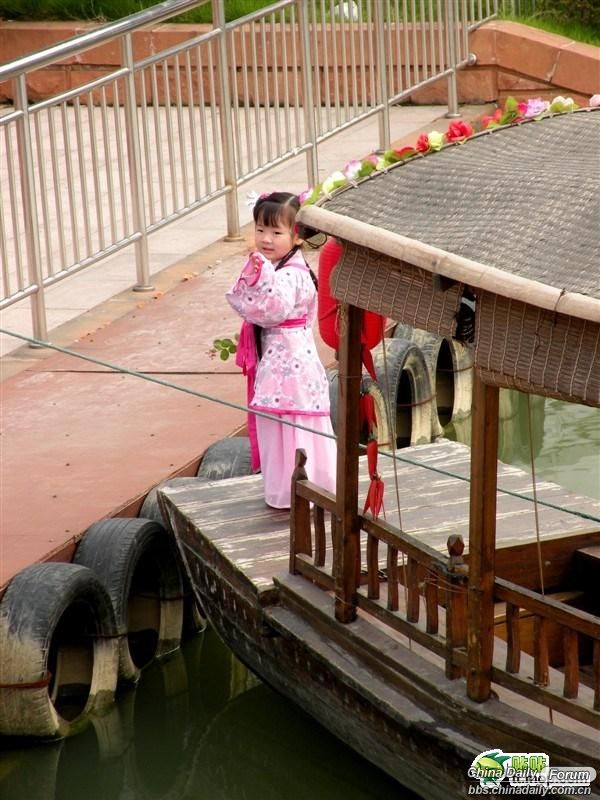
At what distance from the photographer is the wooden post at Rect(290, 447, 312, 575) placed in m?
6.20

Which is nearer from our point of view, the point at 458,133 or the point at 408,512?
the point at 458,133

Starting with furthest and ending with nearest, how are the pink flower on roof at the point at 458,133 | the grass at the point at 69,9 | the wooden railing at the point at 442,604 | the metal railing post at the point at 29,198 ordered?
the grass at the point at 69,9
the metal railing post at the point at 29,198
the pink flower on roof at the point at 458,133
the wooden railing at the point at 442,604

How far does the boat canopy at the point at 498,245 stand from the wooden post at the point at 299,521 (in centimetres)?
97

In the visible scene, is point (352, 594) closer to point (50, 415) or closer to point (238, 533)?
point (238, 533)

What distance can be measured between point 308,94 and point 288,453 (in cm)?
525

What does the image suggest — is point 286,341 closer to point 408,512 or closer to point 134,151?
point 408,512

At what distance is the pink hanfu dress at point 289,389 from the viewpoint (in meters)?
6.57

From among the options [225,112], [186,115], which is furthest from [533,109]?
[186,115]

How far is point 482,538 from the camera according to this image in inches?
204

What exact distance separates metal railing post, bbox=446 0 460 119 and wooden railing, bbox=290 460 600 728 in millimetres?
7790

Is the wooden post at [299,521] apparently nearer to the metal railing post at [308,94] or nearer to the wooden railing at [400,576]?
the wooden railing at [400,576]

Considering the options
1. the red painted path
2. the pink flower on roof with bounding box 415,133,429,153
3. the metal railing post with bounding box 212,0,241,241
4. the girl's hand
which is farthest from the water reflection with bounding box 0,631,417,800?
the metal railing post with bounding box 212,0,241,241

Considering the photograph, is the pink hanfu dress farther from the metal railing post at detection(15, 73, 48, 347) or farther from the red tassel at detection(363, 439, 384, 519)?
the metal railing post at detection(15, 73, 48, 347)

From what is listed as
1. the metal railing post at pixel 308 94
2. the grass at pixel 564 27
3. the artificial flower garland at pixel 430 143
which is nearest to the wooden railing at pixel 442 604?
the artificial flower garland at pixel 430 143
